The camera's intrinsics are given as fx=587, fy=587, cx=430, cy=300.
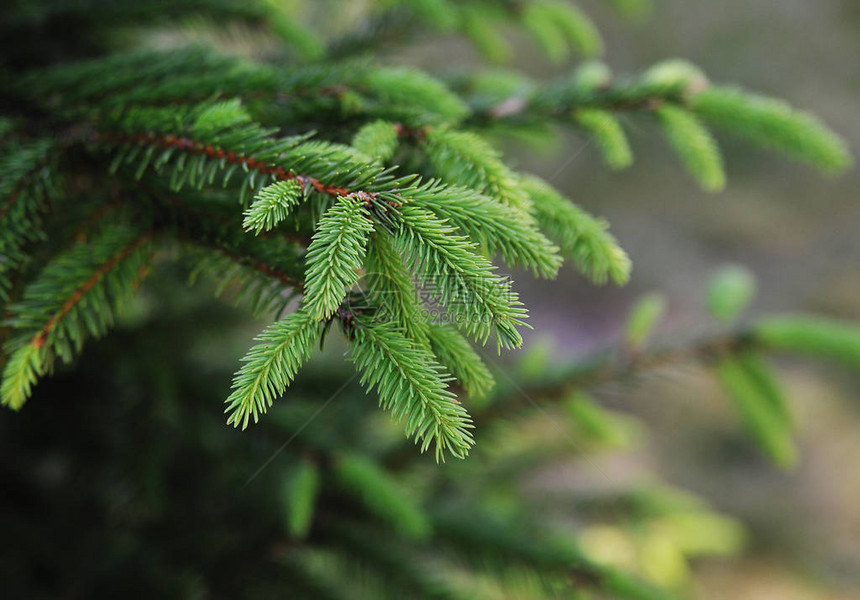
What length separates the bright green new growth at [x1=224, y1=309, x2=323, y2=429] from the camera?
0.40 meters

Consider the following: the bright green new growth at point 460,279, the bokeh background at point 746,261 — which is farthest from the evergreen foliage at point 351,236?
the bokeh background at point 746,261

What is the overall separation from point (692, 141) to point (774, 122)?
106 millimetres

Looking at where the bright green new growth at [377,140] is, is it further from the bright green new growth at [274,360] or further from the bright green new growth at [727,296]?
the bright green new growth at [727,296]

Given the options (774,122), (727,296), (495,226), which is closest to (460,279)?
(495,226)

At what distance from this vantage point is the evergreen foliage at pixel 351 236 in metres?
0.44

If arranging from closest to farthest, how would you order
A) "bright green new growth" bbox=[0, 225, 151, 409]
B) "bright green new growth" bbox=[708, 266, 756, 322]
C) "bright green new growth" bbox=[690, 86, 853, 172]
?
"bright green new growth" bbox=[0, 225, 151, 409] → "bright green new growth" bbox=[690, 86, 853, 172] → "bright green new growth" bbox=[708, 266, 756, 322]

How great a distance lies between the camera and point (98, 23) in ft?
3.18

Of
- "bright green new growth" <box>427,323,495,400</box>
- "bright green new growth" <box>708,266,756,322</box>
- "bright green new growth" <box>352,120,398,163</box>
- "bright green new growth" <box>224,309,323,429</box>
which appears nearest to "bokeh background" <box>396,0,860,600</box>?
"bright green new growth" <box>708,266,756,322</box>

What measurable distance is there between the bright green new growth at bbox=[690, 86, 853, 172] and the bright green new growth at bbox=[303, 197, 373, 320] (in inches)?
22.3

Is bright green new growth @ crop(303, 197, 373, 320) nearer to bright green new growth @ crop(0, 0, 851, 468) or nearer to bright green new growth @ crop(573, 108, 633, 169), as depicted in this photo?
bright green new growth @ crop(0, 0, 851, 468)

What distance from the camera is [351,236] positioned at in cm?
42

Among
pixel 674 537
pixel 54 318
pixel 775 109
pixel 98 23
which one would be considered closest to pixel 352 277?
pixel 54 318

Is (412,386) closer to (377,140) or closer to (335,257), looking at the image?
(335,257)

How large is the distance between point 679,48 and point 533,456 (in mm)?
3904
